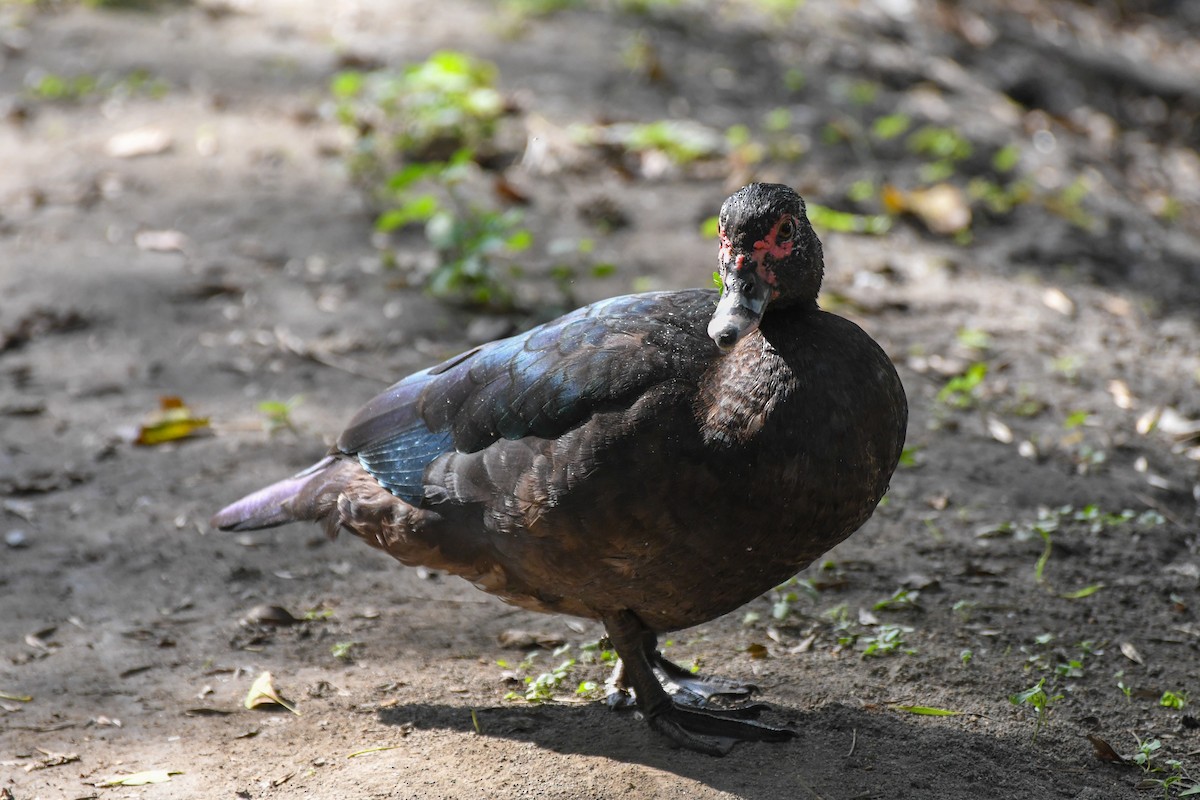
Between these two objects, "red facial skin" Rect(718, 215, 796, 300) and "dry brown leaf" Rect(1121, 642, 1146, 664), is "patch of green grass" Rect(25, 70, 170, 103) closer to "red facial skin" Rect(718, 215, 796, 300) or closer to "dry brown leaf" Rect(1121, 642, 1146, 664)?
"red facial skin" Rect(718, 215, 796, 300)

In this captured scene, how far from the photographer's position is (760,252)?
2.89m

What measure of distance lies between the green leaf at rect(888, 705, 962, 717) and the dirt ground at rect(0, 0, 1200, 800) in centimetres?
4

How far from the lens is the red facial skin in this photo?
289 cm

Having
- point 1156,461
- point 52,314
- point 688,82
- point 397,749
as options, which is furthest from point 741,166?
point 397,749

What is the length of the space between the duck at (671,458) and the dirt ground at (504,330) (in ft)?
1.30

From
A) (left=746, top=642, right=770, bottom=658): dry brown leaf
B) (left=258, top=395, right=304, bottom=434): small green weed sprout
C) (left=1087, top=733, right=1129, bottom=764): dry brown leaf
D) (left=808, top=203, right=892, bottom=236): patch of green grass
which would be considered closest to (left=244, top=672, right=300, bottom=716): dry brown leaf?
(left=746, top=642, right=770, bottom=658): dry brown leaf

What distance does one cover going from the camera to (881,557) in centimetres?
394

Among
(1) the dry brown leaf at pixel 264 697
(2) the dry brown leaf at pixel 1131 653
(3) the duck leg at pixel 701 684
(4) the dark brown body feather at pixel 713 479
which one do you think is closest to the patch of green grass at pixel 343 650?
(1) the dry brown leaf at pixel 264 697

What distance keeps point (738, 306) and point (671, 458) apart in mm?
391

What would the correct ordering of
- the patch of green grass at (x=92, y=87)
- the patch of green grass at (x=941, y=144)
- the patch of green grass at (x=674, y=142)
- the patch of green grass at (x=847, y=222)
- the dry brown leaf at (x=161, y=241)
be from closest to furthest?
the dry brown leaf at (x=161, y=241)
the patch of green grass at (x=847, y=222)
the patch of green grass at (x=674, y=142)
the patch of green grass at (x=941, y=144)
the patch of green grass at (x=92, y=87)

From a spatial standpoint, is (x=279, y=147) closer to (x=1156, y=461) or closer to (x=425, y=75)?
(x=425, y=75)

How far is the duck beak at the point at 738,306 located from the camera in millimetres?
2787

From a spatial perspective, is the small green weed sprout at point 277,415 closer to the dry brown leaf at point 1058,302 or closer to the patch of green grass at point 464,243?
the patch of green grass at point 464,243

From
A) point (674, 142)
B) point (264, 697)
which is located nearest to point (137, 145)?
point (674, 142)
